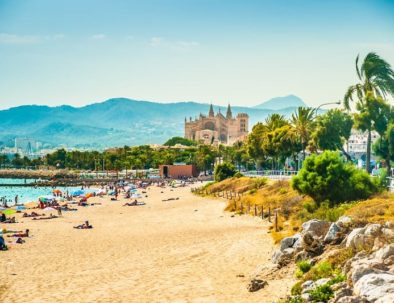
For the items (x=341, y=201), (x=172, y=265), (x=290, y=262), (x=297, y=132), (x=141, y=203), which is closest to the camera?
(x=290, y=262)

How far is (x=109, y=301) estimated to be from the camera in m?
16.9

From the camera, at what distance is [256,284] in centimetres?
1680

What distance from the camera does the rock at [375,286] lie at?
436 inches

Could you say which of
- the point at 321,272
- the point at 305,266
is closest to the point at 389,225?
the point at 321,272

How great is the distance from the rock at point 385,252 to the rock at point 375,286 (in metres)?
1.36

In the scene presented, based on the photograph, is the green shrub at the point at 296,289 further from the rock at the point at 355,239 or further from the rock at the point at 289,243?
the rock at the point at 289,243

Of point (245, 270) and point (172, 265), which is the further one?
point (172, 265)

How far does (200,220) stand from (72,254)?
1316cm

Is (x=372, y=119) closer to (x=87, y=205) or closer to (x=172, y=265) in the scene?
(x=172, y=265)

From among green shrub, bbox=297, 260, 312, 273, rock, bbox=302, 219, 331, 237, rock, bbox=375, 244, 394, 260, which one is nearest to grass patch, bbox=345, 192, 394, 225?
rock, bbox=302, 219, 331, 237

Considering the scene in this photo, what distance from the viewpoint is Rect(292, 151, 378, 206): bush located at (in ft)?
97.6

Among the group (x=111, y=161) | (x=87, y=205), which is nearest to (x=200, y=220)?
(x=87, y=205)

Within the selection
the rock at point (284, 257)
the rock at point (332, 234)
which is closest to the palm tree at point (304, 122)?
the rock at point (284, 257)

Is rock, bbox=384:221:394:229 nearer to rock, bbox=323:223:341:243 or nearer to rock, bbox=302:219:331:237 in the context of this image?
rock, bbox=323:223:341:243
